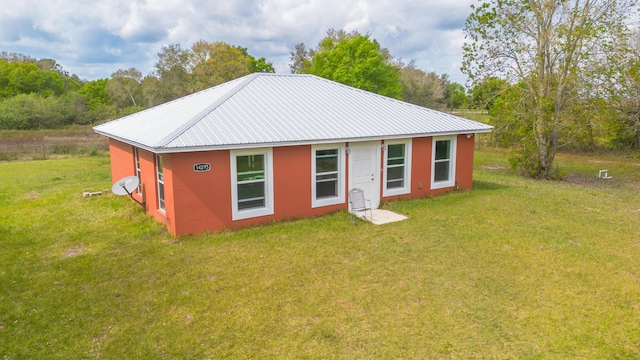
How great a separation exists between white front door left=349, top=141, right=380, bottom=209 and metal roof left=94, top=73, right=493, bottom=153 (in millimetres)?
520

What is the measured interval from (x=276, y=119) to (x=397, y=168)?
13.3 feet

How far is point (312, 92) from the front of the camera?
13609 millimetres

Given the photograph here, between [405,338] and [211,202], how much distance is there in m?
5.77

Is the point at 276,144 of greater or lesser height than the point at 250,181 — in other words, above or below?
above

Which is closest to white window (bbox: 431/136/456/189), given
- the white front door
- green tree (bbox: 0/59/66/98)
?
the white front door

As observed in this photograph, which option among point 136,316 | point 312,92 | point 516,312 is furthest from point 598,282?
point 312,92

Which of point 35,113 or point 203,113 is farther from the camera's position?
point 35,113

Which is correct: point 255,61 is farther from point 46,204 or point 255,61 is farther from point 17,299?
point 17,299

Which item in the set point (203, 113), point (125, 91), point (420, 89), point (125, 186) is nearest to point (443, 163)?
point (203, 113)

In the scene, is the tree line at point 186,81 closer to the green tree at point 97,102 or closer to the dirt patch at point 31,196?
the green tree at point 97,102

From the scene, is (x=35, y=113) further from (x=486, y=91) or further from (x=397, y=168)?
(x=486, y=91)

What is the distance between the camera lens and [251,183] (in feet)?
33.4

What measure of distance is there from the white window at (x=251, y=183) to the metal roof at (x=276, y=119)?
54 centimetres

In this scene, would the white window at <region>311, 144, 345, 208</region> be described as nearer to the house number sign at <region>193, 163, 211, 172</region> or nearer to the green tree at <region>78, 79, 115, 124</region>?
the house number sign at <region>193, 163, 211, 172</region>
